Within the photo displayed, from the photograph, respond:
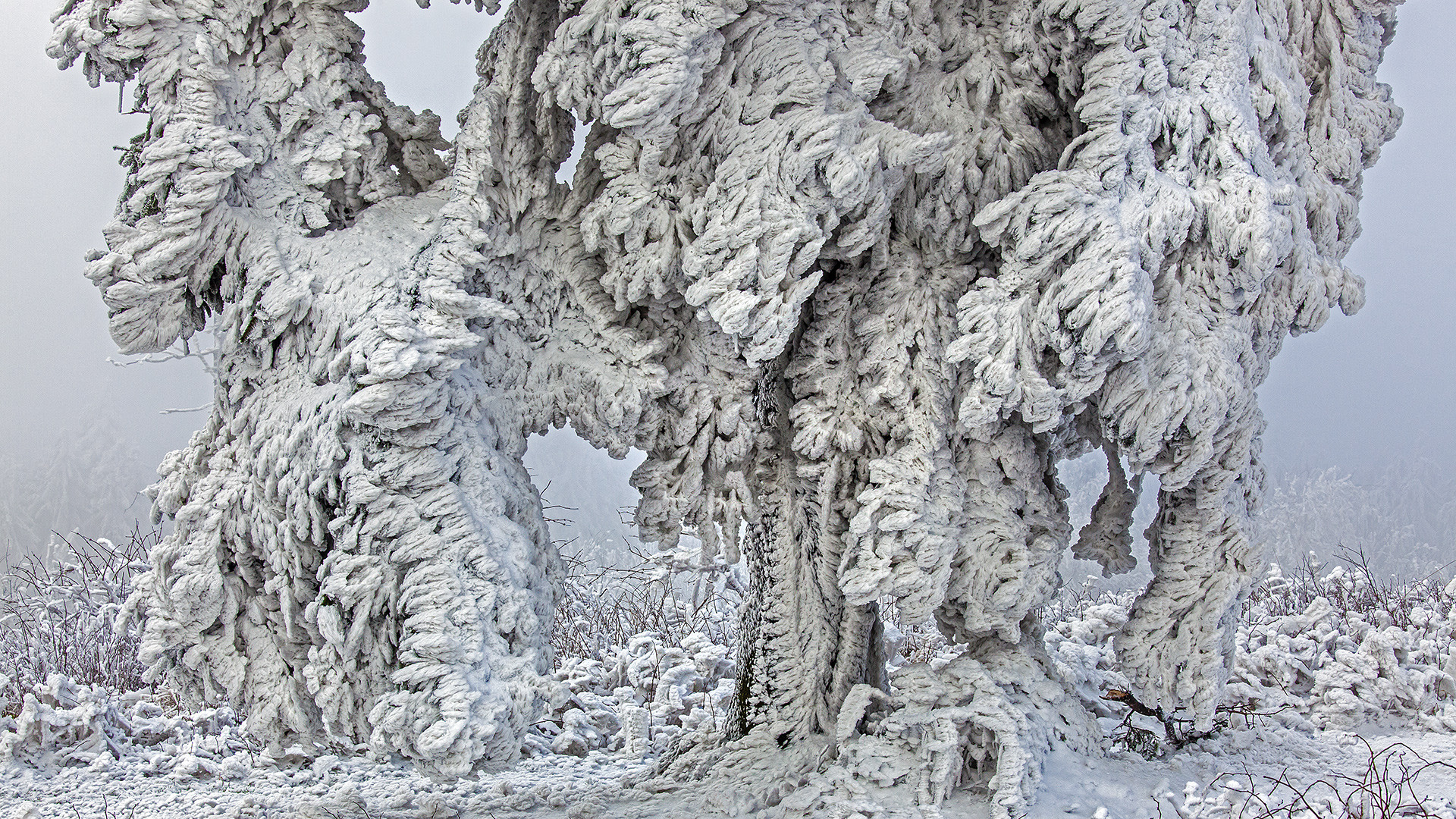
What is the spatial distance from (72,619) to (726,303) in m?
4.23

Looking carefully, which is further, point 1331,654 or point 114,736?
point 1331,654

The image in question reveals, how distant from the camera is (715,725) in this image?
3713mm

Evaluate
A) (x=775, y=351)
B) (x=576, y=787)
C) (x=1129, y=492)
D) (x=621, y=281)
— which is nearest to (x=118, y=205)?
(x=621, y=281)

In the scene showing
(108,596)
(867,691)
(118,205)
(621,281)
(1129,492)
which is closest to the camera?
(118,205)

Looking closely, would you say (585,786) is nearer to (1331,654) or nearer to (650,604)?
(650,604)

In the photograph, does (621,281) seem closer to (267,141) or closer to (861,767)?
(267,141)

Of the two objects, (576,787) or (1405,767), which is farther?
(576,787)

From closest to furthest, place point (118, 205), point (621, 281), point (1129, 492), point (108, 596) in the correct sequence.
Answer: point (118, 205) < point (621, 281) < point (1129, 492) < point (108, 596)

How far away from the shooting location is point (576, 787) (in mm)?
3180

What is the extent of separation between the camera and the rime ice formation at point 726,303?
7.83 feet

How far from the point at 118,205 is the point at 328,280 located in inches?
19.7

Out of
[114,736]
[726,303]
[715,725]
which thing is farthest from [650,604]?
[726,303]

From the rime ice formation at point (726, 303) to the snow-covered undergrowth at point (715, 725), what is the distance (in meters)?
0.30

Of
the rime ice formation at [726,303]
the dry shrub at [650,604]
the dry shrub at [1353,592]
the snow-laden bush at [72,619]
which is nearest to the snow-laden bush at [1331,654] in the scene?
the dry shrub at [1353,592]
